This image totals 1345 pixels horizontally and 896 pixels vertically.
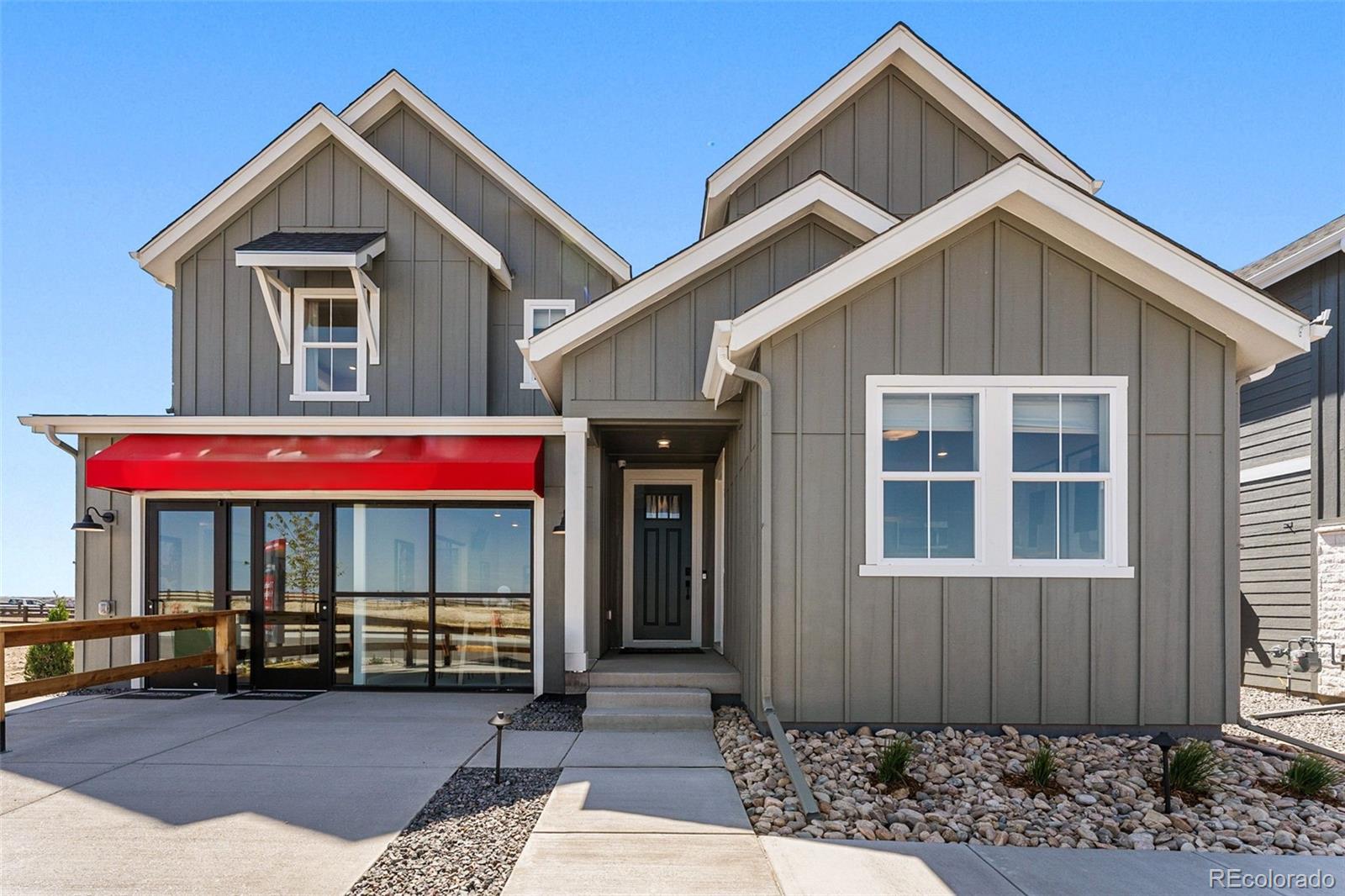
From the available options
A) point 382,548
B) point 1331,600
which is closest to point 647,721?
point 382,548

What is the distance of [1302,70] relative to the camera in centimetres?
1050

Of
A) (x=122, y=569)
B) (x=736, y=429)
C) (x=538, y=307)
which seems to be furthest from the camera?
(x=538, y=307)

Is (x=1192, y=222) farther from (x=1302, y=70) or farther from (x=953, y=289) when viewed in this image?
(x=953, y=289)

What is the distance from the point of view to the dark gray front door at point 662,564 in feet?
36.4

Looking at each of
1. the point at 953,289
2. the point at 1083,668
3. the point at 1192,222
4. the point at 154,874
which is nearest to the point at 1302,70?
the point at 1192,222

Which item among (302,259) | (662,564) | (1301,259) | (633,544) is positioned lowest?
(662,564)

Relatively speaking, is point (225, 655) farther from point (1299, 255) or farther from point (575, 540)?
point (1299, 255)

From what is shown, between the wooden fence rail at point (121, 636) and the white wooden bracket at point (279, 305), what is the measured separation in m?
3.25

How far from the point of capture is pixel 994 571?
6156 mm

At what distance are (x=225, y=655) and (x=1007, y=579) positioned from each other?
27.1 ft

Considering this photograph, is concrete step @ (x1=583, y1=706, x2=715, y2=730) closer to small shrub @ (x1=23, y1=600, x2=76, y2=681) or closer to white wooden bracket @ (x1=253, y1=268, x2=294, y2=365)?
white wooden bracket @ (x1=253, y1=268, x2=294, y2=365)

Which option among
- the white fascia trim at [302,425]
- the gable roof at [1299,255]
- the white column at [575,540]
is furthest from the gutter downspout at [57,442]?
the gable roof at [1299,255]

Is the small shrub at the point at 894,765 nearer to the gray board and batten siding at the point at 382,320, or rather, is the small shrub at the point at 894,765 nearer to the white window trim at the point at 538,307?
the gray board and batten siding at the point at 382,320

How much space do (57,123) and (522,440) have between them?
8498 millimetres
